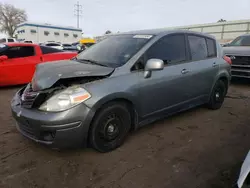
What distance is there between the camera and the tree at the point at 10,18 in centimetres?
5847

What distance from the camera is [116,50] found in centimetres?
377

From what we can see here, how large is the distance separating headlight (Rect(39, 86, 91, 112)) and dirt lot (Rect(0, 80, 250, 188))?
720 mm

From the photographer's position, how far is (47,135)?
285cm

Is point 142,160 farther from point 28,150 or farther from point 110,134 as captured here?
point 28,150

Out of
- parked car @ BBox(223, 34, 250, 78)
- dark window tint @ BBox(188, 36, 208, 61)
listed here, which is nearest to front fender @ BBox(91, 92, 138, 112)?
dark window tint @ BBox(188, 36, 208, 61)

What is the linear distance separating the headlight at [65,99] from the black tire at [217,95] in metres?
3.05

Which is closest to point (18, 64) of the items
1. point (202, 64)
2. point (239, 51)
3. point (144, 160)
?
point (202, 64)

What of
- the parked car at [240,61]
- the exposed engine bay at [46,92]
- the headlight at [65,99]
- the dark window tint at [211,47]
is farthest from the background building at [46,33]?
the headlight at [65,99]

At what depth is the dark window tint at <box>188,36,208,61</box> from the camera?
4.34 meters

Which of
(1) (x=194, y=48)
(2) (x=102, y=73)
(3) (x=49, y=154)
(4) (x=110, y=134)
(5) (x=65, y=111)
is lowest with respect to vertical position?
(3) (x=49, y=154)

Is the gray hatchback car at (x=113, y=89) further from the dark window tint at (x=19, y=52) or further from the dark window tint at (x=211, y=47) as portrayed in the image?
the dark window tint at (x=19, y=52)

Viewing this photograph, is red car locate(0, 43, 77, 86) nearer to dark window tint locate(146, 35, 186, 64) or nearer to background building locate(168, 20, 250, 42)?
dark window tint locate(146, 35, 186, 64)

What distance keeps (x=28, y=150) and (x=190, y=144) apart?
7.53 feet

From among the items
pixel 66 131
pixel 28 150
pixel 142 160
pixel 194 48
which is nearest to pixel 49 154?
pixel 28 150
